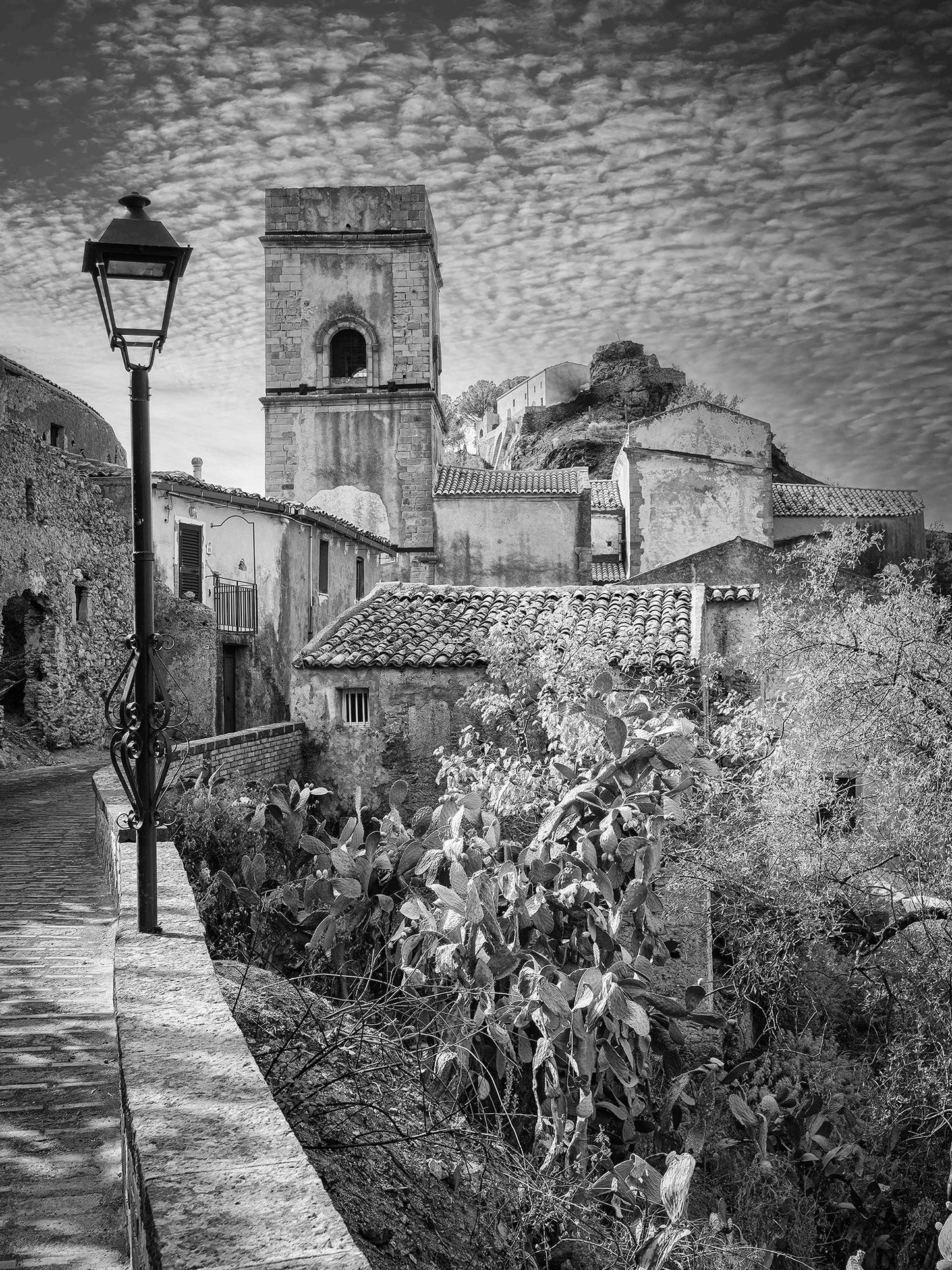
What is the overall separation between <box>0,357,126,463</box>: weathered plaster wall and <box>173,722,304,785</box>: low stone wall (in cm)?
1420

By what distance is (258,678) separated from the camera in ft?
66.9

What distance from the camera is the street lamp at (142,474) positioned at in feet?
15.2

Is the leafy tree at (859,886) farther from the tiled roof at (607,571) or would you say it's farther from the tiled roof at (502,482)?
the tiled roof at (607,571)

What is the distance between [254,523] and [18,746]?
7407 mm

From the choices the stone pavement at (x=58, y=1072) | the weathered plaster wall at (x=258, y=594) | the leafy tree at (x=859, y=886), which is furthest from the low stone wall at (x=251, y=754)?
the leafy tree at (x=859, y=886)

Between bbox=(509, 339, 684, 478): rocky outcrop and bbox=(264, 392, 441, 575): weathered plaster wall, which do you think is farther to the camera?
bbox=(509, 339, 684, 478): rocky outcrop

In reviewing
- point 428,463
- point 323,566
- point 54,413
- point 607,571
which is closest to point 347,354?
point 428,463

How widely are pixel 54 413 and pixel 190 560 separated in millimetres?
14999

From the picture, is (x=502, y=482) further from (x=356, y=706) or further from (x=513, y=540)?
(x=356, y=706)

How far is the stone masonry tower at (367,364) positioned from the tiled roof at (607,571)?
5.76 m

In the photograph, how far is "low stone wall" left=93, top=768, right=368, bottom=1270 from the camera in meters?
2.00

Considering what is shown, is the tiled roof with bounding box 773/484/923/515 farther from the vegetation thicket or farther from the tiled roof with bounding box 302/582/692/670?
the vegetation thicket

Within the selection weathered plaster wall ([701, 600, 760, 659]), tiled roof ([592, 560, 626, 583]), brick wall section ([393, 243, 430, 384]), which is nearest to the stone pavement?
weathered plaster wall ([701, 600, 760, 659])

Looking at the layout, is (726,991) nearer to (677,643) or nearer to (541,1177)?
(677,643)
